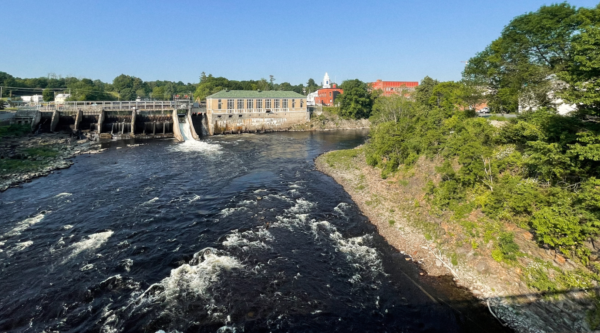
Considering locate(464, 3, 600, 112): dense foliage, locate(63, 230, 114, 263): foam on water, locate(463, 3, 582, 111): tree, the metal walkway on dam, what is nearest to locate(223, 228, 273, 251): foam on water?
locate(63, 230, 114, 263): foam on water

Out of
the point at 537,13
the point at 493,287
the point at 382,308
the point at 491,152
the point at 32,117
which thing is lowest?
the point at 382,308

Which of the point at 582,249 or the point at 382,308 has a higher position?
the point at 582,249

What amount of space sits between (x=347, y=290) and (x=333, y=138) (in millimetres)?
57539

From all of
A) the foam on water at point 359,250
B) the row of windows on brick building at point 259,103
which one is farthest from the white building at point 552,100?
the row of windows on brick building at point 259,103

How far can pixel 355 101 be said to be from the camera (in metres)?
92.6

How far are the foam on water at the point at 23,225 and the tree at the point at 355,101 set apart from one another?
81466 mm

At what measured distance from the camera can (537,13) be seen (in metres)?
28.8

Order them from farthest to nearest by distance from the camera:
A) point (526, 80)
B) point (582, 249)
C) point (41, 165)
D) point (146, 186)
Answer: point (41, 165) → point (146, 186) → point (526, 80) → point (582, 249)

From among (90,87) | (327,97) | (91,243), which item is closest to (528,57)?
(91,243)

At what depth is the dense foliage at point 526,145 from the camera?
48.6 feet

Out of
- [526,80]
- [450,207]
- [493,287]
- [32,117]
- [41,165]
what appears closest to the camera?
[493,287]

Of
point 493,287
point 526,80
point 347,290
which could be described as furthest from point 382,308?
point 526,80

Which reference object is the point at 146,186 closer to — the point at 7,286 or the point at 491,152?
the point at 7,286

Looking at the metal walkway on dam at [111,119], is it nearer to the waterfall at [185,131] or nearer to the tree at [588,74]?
the waterfall at [185,131]
